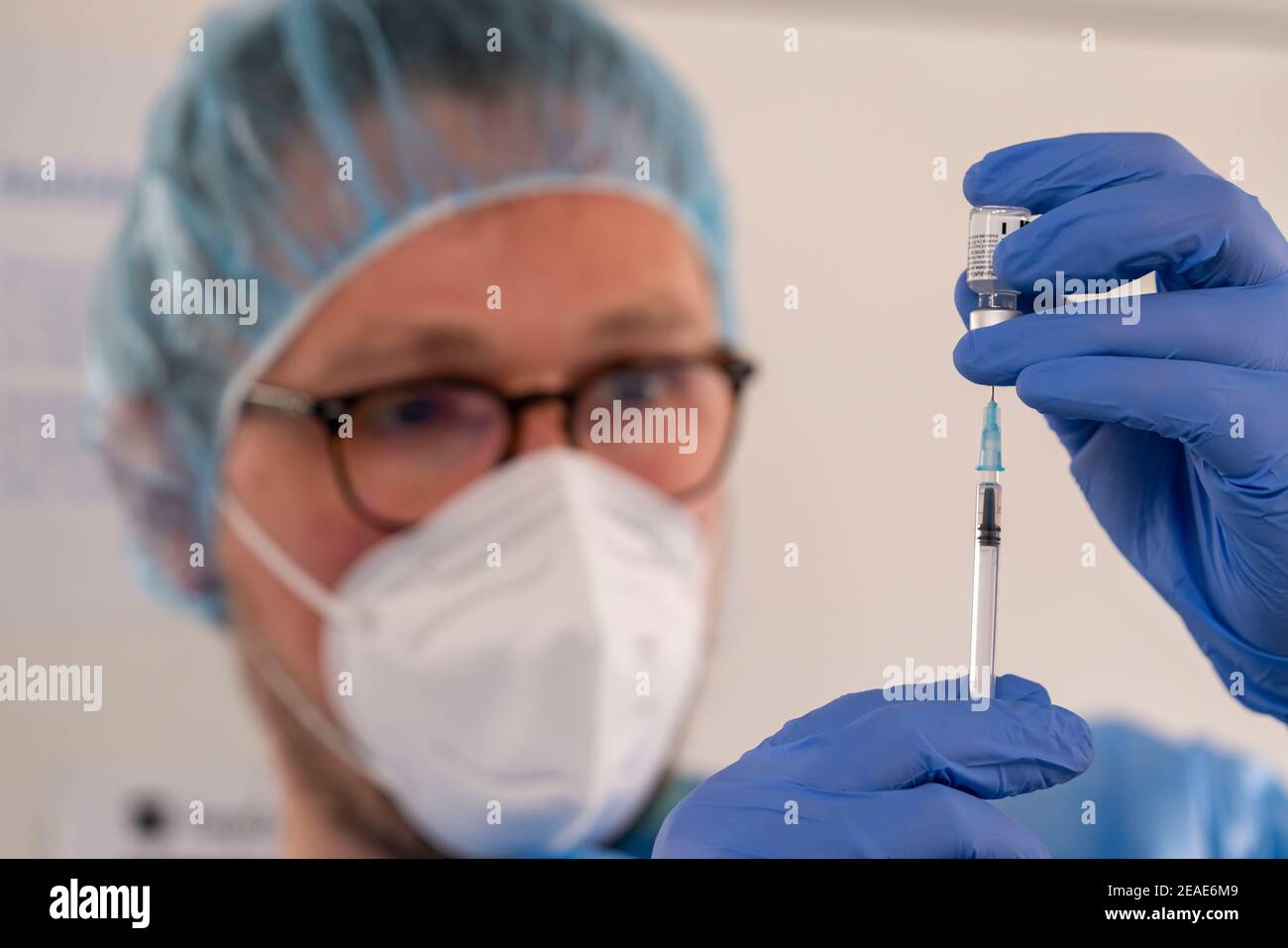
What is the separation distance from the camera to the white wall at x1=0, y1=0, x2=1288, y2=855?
1365 mm

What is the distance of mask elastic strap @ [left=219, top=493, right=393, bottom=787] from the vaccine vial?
0.86 metres

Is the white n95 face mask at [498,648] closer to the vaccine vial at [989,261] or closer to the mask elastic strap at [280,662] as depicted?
the mask elastic strap at [280,662]

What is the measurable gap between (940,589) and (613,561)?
0.52m

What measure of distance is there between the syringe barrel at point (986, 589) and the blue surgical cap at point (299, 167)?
73 centimetres

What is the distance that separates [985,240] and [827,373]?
653 millimetres

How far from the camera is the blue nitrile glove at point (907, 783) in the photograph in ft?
2.53

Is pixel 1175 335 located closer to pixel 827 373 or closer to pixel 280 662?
pixel 827 373

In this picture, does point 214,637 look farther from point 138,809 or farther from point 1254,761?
point 1254,761

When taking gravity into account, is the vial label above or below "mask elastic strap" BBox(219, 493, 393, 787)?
above

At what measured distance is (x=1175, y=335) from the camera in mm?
817
